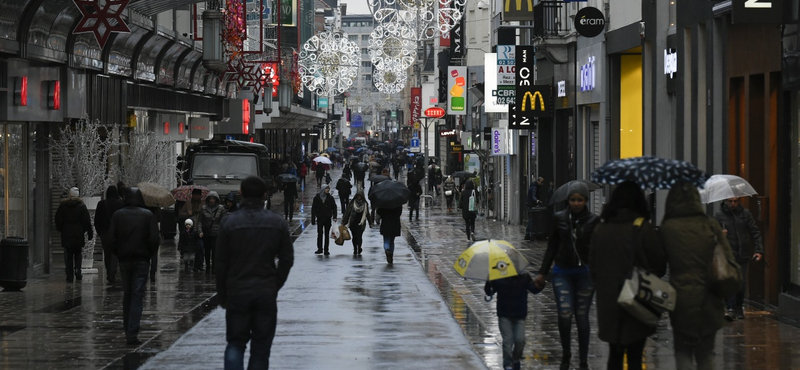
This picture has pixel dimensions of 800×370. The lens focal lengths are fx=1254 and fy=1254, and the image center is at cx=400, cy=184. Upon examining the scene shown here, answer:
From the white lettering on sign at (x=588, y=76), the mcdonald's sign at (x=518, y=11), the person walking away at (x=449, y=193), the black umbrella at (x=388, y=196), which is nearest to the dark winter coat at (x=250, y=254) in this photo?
the black umbrella at (x=388, y=196)

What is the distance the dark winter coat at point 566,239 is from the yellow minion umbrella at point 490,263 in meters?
0.26

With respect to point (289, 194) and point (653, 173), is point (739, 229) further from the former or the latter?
point (289, 194)

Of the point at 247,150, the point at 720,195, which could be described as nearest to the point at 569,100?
the point at 247,150

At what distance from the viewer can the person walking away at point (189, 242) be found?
2247 centimetres

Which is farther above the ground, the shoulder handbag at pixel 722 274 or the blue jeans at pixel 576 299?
the shoulder handbag at pixel 722 274

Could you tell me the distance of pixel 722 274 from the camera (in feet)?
27.7

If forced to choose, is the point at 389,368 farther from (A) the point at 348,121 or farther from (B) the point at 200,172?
(A) the point at 348,121

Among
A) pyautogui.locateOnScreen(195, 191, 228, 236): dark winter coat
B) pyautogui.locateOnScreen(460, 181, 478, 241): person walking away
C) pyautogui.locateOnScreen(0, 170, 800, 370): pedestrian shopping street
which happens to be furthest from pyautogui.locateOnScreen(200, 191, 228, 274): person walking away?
pyautogui.locateOnScreen(460, 181, 478, 241): person walking away

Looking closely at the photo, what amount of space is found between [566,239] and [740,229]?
464 cm

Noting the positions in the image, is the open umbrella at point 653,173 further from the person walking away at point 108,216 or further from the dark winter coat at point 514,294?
the person walking away at point 108,216

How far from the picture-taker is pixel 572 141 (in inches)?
1213

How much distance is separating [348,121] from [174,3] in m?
169

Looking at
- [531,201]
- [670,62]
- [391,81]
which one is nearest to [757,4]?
[670,62]

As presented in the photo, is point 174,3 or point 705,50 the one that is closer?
point 705,50
